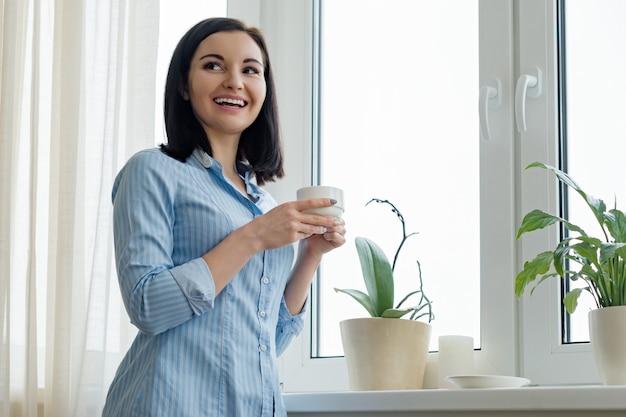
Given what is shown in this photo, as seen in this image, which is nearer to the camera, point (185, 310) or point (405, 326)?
→ point (185, 310)

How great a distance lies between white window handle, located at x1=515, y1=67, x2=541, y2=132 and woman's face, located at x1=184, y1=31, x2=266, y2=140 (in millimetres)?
546

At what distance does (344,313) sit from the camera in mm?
2182

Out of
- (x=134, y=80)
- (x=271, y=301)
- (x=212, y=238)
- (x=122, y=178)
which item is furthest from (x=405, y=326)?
(x=134, y=80)

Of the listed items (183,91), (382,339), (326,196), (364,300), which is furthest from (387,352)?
(183,91)

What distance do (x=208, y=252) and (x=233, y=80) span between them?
1.12ft

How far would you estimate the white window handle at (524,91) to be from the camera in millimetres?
1854

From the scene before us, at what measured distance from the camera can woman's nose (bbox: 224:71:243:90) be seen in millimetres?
1609

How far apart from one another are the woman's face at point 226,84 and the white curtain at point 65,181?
1.21ft

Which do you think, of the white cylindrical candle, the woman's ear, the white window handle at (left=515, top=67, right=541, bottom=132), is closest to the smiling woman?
the woman's ear

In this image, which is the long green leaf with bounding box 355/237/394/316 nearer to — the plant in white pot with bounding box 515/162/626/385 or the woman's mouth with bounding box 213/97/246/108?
the plant in white pot with bounding box 515/162/626/385

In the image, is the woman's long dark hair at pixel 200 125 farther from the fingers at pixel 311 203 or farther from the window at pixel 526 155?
the window at pixel 526 155

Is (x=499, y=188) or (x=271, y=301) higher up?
(x=499, y=188)

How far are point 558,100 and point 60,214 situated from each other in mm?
1063

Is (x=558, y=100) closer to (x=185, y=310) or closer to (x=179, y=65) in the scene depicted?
(x=179, y=65)
